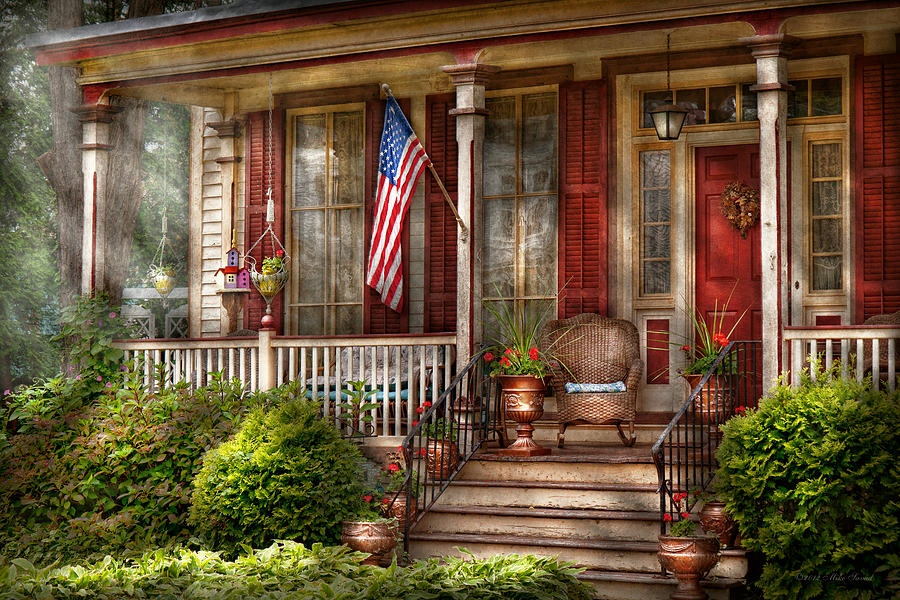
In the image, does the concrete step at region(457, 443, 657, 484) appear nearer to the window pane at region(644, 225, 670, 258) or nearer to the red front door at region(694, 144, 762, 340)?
the red front door at region(694, 144, 762, 340)

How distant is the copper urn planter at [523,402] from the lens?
8.53m

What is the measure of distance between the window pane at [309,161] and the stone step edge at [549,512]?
432 cm

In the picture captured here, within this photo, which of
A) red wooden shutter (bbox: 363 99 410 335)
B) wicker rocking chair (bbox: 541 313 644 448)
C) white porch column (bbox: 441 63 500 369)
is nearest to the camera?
white porch column (bbox: 441 63 500 369)

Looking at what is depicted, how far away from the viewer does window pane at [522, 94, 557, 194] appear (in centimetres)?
1029

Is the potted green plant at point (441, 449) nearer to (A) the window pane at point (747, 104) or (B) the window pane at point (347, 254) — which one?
(B) the window pane at point (347, 254)

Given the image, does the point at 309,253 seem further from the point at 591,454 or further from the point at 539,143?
the point at 591,454

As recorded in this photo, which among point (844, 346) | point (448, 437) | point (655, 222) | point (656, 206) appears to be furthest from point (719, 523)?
point (656, 206)

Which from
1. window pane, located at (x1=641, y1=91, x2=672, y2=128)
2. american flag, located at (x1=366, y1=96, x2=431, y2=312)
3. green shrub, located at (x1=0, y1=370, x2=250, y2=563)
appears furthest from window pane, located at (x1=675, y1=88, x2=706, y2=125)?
green shrub, located at (x1=0, y1=370, x2=250, y2=563)

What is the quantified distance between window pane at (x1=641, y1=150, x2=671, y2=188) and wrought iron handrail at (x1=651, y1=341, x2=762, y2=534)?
5.87 feet

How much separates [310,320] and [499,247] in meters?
2.25

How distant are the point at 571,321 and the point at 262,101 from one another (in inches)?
175

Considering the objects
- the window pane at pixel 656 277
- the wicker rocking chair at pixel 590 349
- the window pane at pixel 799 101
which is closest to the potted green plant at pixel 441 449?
the wicker rocking chair at pixel 590 349

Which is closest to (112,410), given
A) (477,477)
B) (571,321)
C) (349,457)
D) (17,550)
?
(17,550)

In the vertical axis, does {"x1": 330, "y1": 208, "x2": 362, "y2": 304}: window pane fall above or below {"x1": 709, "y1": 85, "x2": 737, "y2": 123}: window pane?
below
